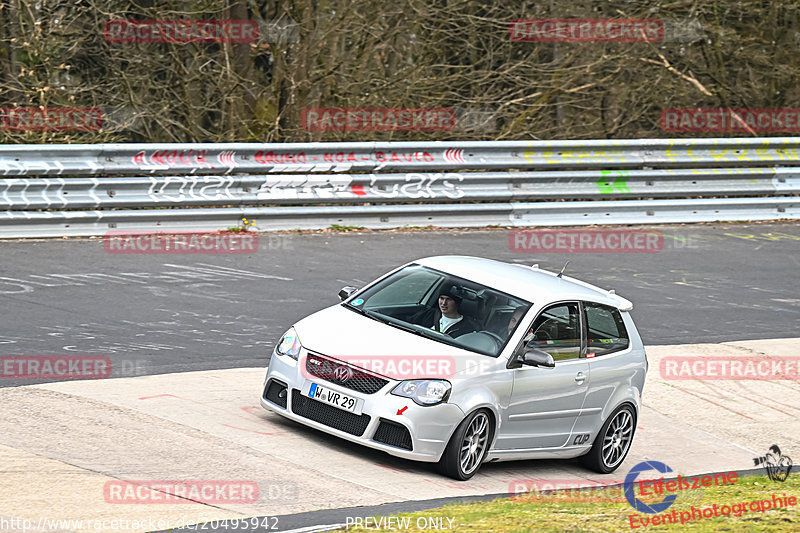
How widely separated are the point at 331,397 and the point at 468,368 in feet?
3.28

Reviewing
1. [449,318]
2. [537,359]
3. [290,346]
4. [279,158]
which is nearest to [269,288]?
[279,158]

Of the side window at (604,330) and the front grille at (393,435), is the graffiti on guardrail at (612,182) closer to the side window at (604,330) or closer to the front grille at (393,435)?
the side window at (604,330)

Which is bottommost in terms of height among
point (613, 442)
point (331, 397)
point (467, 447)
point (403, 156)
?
point (613, 442)

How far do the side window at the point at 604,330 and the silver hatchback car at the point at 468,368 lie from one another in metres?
0.01

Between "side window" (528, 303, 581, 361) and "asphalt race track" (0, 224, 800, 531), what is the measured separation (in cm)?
101

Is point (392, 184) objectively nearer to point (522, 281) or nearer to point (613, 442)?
point (522, 281)

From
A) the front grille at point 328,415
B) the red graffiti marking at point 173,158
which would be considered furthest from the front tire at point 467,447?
the red graffiti marking at point 173,158

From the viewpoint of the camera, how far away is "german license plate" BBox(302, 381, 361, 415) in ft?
26.7

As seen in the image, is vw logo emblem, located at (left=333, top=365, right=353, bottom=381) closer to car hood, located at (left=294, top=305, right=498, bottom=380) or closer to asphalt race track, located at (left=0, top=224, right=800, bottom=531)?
car hood, located at (left=294, top=305, right=498, bottom=380)

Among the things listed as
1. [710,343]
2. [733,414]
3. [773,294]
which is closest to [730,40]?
[773,294]

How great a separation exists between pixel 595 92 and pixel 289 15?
589cm

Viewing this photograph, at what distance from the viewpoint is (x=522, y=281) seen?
30.5ft

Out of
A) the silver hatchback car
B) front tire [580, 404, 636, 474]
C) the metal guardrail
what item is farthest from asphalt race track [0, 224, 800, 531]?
the metal guardrail

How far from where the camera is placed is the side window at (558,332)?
8.85m
